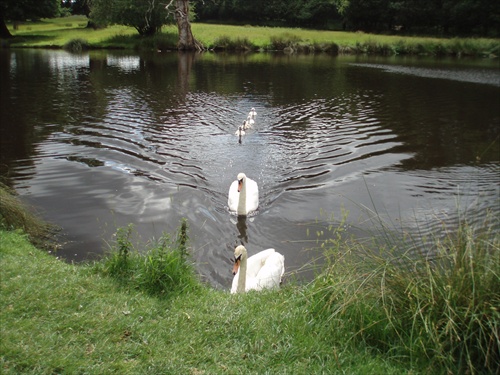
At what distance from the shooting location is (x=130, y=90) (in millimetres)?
22922

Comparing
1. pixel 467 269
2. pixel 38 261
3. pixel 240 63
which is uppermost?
pixel 240 63

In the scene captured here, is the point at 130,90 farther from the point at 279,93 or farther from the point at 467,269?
the point at 467,269

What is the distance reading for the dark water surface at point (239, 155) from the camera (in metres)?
9.19

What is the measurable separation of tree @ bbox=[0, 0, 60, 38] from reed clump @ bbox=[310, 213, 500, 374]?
5526 centimetres

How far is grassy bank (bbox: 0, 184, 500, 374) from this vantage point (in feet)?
12.8

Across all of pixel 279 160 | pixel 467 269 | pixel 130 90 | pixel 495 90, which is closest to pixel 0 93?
pixel 130 90

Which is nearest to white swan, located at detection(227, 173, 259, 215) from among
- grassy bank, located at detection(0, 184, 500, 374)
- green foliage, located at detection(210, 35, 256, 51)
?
grassy bank, located at detection(0, 184, 500, 374)

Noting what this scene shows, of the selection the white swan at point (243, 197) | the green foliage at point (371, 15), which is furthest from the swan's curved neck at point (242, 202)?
the green foliage at point (371, 15)

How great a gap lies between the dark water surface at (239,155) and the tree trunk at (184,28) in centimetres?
1760

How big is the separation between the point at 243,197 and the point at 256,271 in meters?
2.50

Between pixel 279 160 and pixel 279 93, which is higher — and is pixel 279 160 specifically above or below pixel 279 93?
below

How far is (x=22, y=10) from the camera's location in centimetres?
5162

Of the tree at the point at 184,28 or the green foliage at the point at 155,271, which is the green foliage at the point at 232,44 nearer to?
the tree at the point at 184,28

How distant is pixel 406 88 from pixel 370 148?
12998 millimetres
